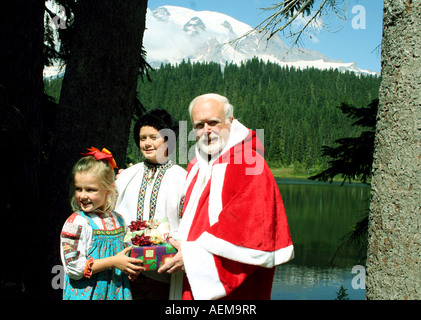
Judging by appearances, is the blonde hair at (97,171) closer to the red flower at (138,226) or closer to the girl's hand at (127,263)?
the red flower at (138,226)

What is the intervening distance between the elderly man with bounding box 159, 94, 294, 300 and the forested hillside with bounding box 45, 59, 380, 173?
6855 centimetres

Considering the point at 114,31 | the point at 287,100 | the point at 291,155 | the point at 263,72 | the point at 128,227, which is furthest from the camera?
the point at 263,72

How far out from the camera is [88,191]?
2338 mm

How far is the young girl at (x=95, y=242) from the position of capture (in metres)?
2.23

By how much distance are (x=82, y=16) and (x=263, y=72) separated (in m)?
135

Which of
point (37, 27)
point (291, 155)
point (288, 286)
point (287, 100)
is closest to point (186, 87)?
point (287, 100)

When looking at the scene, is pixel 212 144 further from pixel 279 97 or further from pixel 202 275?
pixel 279 97

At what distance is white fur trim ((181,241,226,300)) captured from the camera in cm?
219

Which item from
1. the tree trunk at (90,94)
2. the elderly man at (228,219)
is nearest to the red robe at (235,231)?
the elderly man at (228,219)

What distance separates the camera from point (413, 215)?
2.33 metres

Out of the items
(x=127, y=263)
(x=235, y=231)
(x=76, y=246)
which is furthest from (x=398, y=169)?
(x=76, y=246)

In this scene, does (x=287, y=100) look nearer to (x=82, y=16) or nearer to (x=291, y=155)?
(x=291, y=155)

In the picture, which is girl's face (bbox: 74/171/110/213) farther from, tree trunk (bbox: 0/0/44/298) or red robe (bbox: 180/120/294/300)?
tree trunk (bbox: 0/0/44/298)

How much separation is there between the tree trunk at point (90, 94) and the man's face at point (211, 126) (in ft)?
4.71
